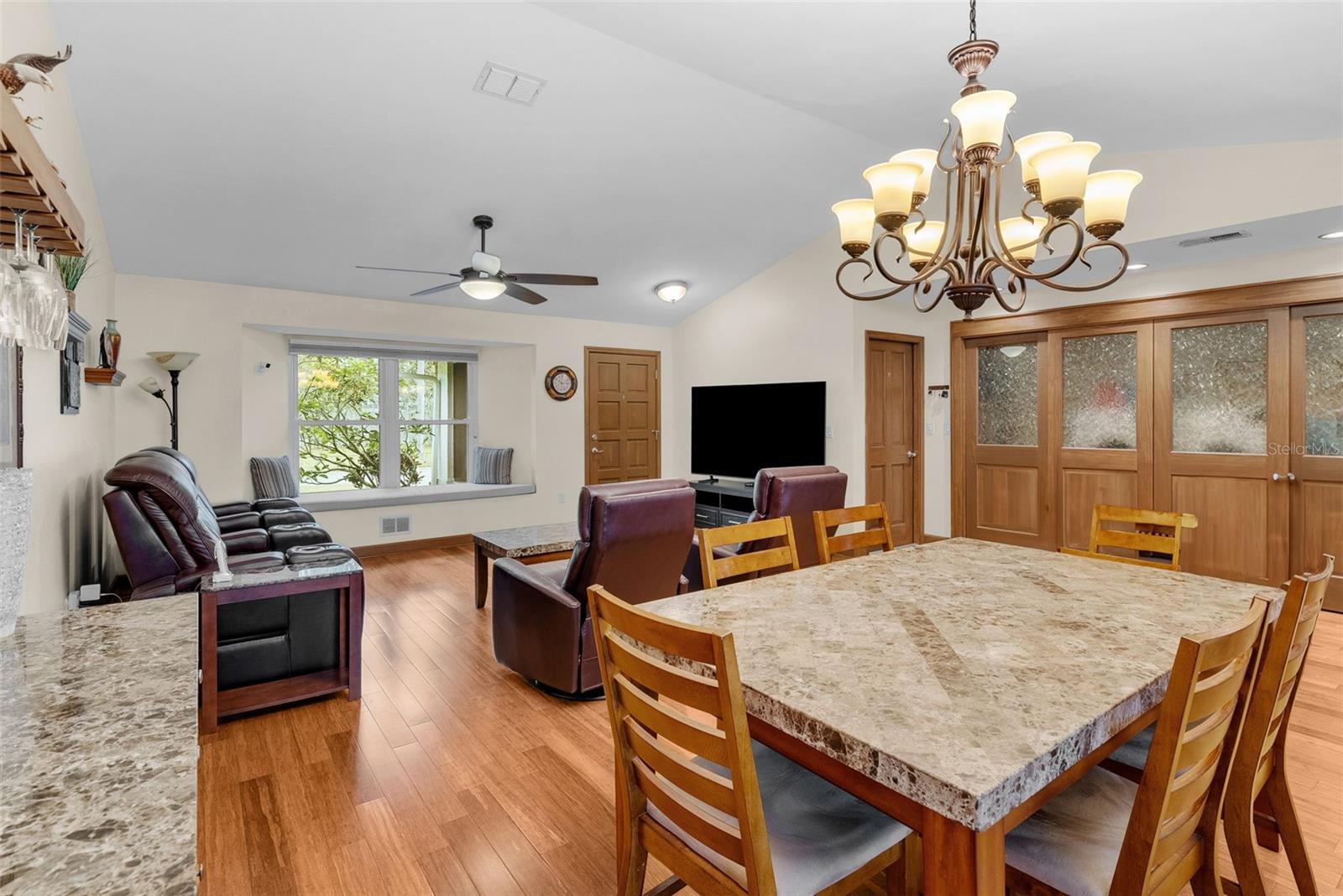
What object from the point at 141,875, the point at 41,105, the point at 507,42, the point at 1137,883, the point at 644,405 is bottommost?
the point at 1137,883

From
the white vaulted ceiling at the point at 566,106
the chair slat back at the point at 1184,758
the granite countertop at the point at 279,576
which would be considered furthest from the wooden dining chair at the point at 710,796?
the white vaulted ceiling at the point at 566,106

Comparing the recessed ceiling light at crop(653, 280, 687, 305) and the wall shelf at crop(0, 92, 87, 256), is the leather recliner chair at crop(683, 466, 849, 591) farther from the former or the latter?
the recessed ceiling light at crop(653, 280, 687, 305)

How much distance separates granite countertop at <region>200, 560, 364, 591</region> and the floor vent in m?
3.10

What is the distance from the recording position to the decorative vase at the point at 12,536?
3.83ft

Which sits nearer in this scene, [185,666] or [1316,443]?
[185,666]

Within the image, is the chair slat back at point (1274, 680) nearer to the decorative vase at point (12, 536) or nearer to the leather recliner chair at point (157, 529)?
the decorative vase at point (12, 536)

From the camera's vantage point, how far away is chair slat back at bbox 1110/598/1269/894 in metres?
0.96

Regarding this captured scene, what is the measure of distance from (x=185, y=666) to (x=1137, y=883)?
1.67 metres

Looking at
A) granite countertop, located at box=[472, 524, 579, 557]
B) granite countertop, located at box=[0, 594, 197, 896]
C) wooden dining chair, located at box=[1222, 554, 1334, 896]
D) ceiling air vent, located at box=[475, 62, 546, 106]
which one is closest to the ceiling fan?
ceiling air vent, located at box=[475, 62, 546, 106]

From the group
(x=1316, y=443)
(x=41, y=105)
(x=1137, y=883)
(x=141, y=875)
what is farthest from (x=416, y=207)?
(x=1316, y=443)

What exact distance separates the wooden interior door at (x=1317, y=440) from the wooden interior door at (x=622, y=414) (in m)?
5.21

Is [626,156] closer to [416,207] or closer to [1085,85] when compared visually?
[416,207]

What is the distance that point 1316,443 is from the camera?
4086mm

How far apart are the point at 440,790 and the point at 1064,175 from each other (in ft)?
9.13
